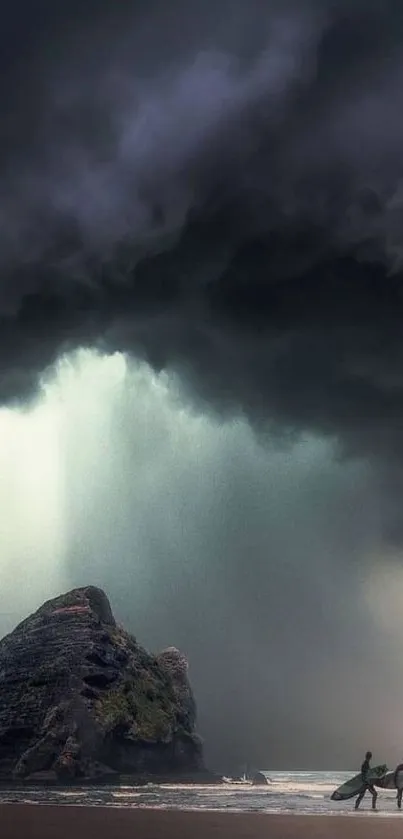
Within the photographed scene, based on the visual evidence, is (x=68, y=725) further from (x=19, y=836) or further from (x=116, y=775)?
(x=19, y=836)

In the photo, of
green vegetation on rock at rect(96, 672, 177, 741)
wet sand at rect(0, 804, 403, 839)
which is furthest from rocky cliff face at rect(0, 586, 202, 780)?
wet sand at rect(0, 804, 403, 839)

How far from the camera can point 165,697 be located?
148 m

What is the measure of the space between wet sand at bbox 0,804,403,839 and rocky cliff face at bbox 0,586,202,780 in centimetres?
7733

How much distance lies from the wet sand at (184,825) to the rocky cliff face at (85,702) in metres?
77.3

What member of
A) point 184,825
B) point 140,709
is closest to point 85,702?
point 140,709

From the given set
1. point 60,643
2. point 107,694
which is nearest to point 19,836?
point 107,694

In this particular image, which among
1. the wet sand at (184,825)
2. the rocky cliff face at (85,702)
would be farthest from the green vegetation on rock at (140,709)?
the wet sand at (184,825)

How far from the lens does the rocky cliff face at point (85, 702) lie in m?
116

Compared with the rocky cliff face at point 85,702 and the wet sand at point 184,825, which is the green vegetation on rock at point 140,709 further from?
the wet sand at point 184,825

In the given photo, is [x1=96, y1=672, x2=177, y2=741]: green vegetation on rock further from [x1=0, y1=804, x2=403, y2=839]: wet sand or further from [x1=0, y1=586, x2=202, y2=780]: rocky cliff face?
[x1=0, y1=804, x2=403, y2=839]: wet sand

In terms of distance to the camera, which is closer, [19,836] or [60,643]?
[19,836]

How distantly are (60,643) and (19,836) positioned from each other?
11349 cm

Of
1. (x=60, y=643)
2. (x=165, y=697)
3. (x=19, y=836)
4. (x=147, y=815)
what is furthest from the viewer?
(x=165, y=697)

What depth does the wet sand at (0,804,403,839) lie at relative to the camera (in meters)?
29.6
